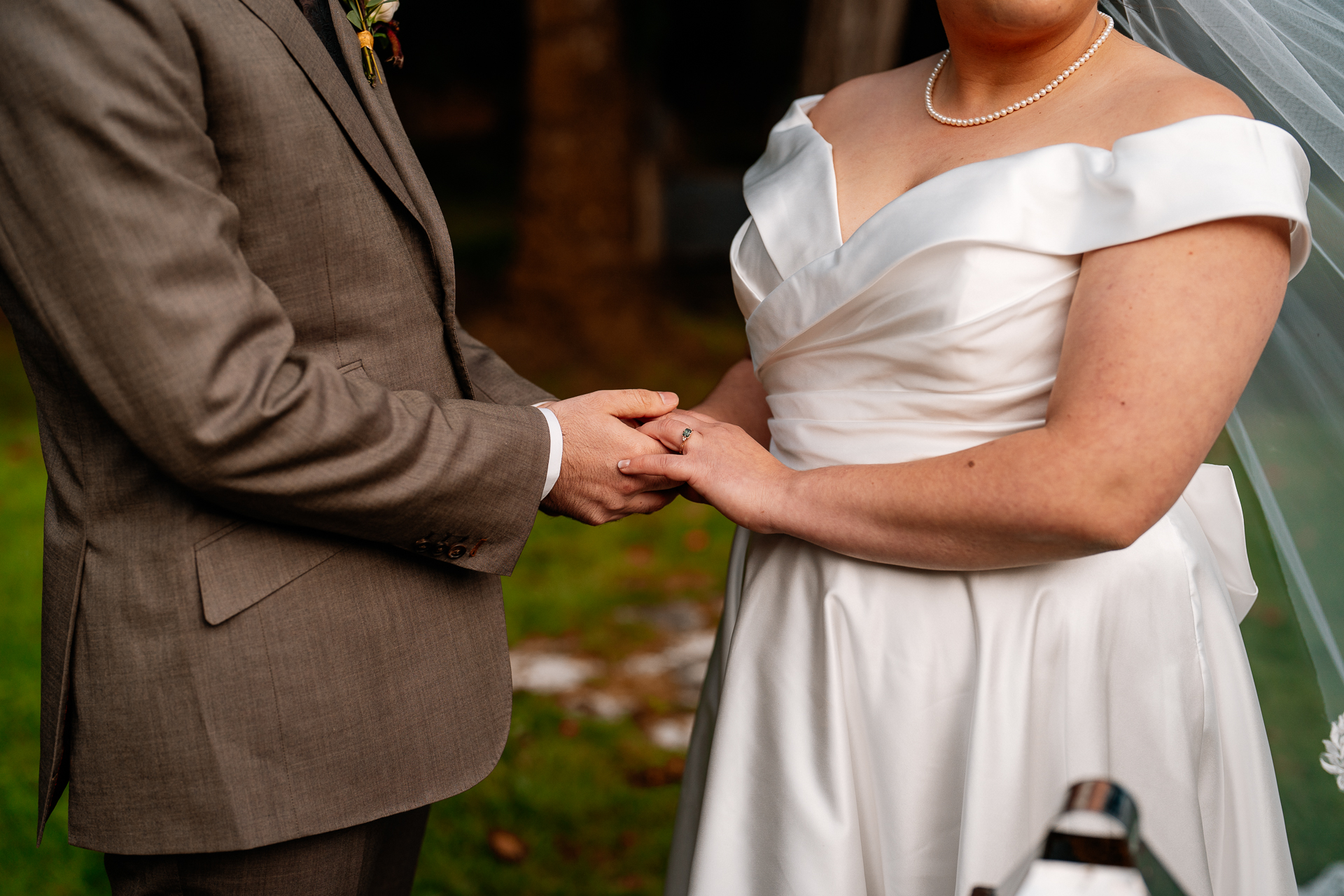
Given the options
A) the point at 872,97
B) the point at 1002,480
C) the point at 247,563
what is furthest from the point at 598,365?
the point at 1002,480

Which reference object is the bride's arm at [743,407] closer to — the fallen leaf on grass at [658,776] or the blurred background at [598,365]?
the blurred background at [598,365]

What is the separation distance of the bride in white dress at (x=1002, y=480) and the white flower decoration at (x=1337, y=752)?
0.22 m

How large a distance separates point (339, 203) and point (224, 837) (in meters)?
1.04

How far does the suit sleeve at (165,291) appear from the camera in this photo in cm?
134

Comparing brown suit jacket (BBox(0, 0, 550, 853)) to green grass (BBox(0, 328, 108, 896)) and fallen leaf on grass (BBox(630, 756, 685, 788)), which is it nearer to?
green grass (BBox(0, 328, 108, 896))

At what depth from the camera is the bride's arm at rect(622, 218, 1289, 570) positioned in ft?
5.01

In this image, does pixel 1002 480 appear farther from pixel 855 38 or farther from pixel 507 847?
pixel 855 38

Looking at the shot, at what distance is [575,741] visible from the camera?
4152mm

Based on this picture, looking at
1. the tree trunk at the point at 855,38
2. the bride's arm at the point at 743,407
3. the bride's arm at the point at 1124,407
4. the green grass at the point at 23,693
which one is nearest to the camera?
the bride's arm at the point at 1124,407

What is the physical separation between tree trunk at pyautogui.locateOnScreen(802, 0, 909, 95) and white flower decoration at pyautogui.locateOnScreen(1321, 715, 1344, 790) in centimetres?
437

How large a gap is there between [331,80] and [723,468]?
3.17 ft

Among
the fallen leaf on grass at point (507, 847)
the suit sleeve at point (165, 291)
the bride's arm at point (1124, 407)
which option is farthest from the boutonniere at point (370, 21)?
the fallen leaf on grass at point (507, 847)


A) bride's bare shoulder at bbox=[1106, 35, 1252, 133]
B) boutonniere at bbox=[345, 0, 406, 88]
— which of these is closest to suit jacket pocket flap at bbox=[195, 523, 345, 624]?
boutonniere at bbox=[345, 0, 406, 88]

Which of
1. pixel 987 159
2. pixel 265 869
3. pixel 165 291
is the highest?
pixel 987 159
